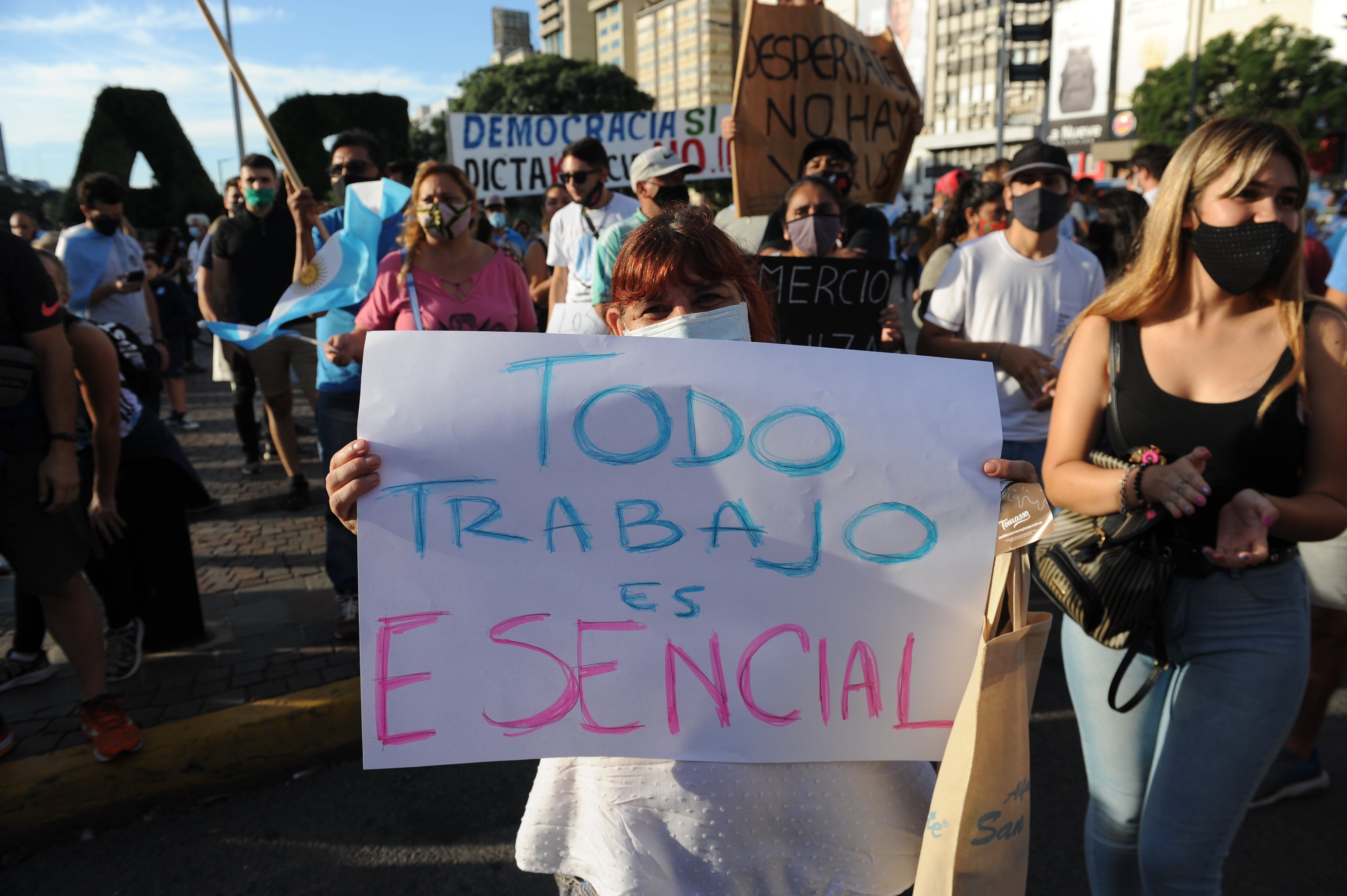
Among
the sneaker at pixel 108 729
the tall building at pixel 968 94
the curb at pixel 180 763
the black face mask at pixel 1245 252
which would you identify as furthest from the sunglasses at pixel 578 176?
the tall building at pixel 968 94

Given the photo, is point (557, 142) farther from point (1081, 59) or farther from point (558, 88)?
point (1081, 59)

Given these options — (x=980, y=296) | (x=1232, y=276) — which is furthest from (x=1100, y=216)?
(x=1232, y=276)

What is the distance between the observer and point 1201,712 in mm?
1673

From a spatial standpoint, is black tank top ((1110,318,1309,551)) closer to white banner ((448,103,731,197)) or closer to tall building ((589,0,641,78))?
white banner ((448,103,731,197))

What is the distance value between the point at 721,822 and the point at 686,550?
41cm

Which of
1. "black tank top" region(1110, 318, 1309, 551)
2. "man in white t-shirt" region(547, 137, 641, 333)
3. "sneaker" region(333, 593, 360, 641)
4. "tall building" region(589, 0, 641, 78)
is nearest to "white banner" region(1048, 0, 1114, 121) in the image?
"tall building" region(589, 0, 641, 78)

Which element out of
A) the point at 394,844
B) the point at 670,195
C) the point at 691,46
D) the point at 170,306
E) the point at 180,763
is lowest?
the point at 394,844

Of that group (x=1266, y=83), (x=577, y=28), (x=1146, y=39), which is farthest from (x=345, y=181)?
(x=577, y=28)

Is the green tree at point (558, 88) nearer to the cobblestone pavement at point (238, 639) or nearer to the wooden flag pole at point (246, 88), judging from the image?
the cobblestone pavement at point (238, 639)

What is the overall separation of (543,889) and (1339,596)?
8.32 feet

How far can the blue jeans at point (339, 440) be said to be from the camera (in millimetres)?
3521

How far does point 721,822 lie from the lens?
1254 millimetres

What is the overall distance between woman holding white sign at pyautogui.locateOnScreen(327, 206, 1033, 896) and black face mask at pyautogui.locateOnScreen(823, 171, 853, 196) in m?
3.11

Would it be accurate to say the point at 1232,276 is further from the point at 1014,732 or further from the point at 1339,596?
the point at 1339,596
